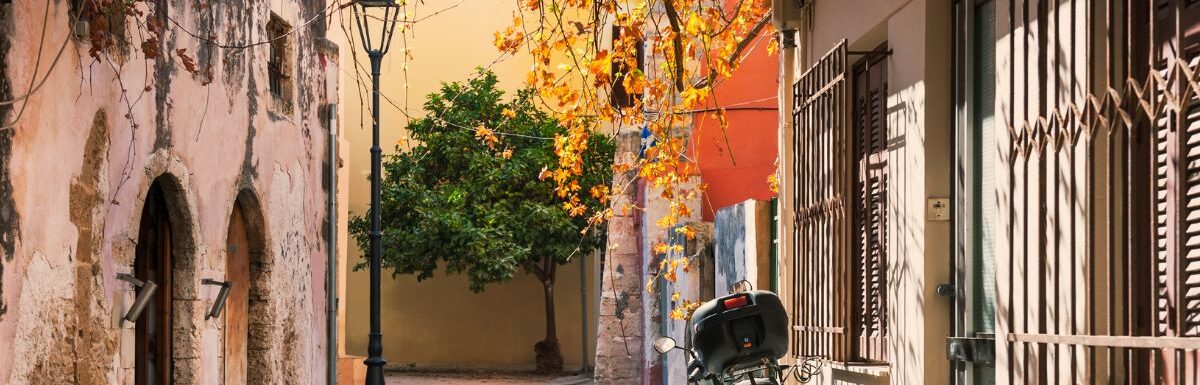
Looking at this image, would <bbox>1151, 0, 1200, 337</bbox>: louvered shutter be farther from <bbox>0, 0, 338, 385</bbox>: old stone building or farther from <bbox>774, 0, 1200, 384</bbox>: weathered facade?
<bbox>0, 0, 338, 385</bbox>: old stone building

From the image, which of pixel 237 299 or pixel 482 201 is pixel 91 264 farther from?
pixel 482 201

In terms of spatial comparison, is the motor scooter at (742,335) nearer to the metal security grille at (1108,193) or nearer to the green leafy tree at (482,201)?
the metal security grille at (1108,193)

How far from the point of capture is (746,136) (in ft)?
57.9

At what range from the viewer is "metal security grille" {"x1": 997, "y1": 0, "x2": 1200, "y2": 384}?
4234mm

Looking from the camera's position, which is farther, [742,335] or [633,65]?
[633,65]

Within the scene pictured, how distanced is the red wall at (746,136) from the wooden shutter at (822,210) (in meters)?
8.49

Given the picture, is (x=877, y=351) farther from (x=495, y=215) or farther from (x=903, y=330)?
(x=495, y=215)

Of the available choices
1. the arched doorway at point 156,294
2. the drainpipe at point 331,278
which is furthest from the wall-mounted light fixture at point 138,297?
the drainpipe at point 331,278

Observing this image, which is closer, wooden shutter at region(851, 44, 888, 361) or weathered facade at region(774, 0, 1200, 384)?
weathered facade at region(774, 0, 1200, 384)

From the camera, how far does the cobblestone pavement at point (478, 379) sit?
28.6 metres

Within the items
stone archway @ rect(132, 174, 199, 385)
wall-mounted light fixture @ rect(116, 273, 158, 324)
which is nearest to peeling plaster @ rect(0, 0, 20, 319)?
wall-mounted light fixture @ rect(116, 273, 158, 324)

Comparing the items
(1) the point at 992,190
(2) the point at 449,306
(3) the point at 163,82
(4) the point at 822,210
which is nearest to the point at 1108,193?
(1) the point at 992,190

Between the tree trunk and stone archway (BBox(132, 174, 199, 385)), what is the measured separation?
19.1 m

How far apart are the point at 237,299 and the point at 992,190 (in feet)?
30.2
